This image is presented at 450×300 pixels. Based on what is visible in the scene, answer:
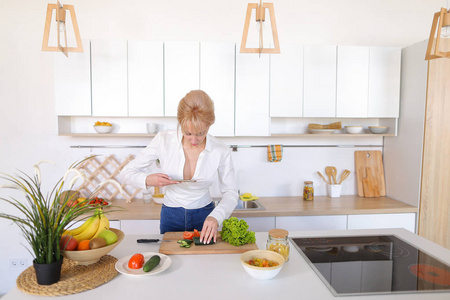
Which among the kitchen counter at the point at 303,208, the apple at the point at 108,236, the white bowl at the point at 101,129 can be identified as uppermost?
the white bowl at the point at 101,129

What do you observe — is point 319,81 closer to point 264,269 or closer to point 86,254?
point 264,269

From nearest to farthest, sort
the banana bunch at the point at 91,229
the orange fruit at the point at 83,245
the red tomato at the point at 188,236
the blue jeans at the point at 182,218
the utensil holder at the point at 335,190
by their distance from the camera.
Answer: the orange fruit at the point at 83,245
the banana bunch at the point at 91,229
the red tomato at the point at 188,236
the blue jeans at the point at 182,218
the utensil holder at the point at 335,190

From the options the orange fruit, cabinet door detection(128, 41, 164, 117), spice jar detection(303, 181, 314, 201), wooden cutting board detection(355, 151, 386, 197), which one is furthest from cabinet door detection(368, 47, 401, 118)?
the orange fruit

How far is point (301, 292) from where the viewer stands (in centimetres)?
118

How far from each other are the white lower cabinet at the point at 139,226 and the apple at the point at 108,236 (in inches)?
49.8

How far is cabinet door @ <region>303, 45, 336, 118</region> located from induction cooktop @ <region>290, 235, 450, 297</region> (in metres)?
1.41

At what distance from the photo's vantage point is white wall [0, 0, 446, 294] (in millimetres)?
2924

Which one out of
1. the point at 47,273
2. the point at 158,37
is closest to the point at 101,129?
the point at 158,37

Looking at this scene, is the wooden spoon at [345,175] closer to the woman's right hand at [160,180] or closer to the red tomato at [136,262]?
the woman's right hand at [160,180]

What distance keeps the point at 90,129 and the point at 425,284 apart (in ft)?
9.45

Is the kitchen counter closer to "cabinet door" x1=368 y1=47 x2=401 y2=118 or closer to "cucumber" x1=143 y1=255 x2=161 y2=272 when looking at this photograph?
"cabinet door" x1=368 y1=47 x2=401 y2=118

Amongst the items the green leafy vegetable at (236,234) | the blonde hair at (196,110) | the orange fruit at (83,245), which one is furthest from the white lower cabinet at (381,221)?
the orange fruit at (83,245)

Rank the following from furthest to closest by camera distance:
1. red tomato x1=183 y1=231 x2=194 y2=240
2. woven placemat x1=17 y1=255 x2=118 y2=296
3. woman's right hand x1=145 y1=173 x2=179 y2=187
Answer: woman's right hand x1=145 y1=173 x2=179 y2=187 < red tomato x1=183 y1=231 x2=194 y2=240 < woven placemat x1=17 y1=255 x2=118 y2=296

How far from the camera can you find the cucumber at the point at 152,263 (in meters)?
1.26
